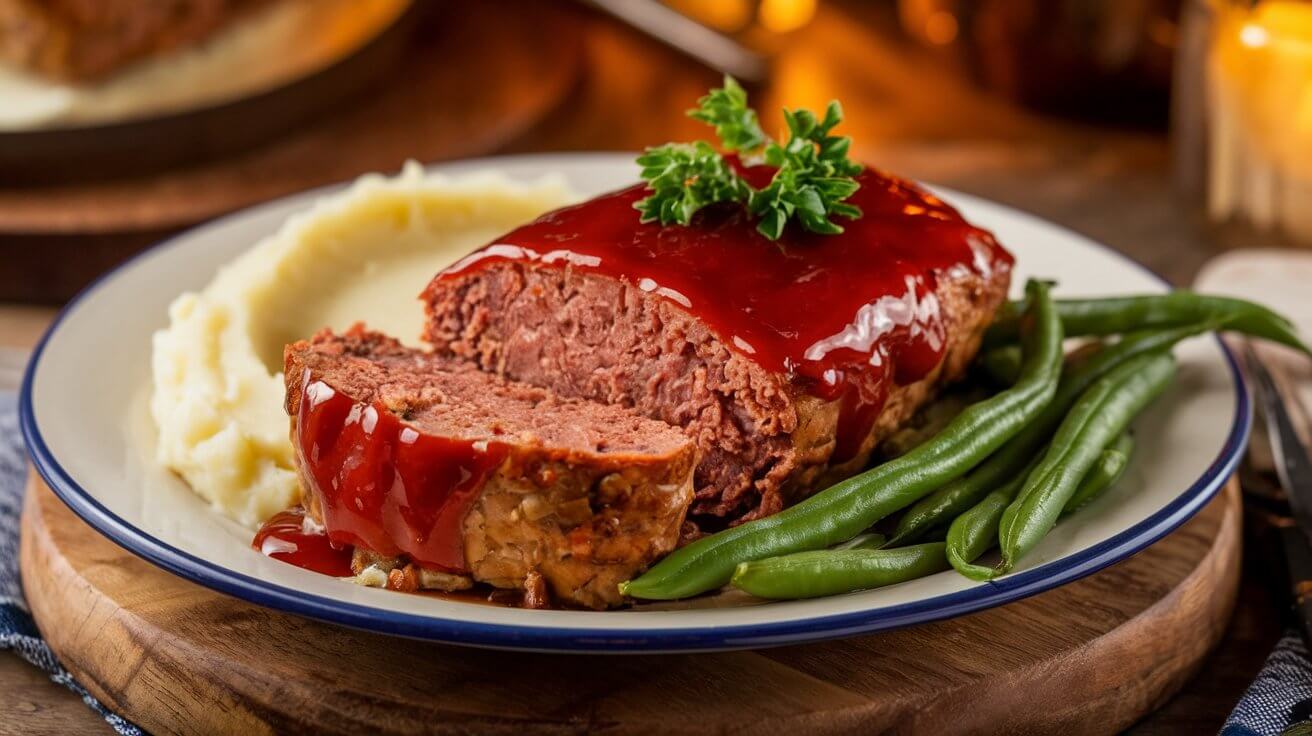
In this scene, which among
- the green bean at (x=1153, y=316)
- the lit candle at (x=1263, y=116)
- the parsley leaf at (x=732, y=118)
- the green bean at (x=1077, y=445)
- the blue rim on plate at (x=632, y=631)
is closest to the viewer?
the blue rim on plate at (x=632, y=631)

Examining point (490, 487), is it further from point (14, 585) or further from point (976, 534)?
point (14, 585)

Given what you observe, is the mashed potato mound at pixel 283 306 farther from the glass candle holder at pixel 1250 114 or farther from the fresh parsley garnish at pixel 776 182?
the glass candle holder at pixel 1250 114

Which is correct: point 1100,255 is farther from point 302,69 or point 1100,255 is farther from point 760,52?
point 302,69

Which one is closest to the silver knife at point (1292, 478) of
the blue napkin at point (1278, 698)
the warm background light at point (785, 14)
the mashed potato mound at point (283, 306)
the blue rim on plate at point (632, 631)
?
the blue napkin at point (1278, 698)

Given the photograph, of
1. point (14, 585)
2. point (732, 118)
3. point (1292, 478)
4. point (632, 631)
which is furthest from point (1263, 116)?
point (14, 585)

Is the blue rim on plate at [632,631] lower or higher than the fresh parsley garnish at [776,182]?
lower

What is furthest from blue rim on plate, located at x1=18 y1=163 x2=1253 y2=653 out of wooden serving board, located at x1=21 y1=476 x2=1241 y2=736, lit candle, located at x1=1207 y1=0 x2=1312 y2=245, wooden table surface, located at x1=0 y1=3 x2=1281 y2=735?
lit candle, located at x1=1207 y1=0 x2=1312 y2=245

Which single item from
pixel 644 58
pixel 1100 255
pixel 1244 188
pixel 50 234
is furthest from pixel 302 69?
pixel 1244 188
